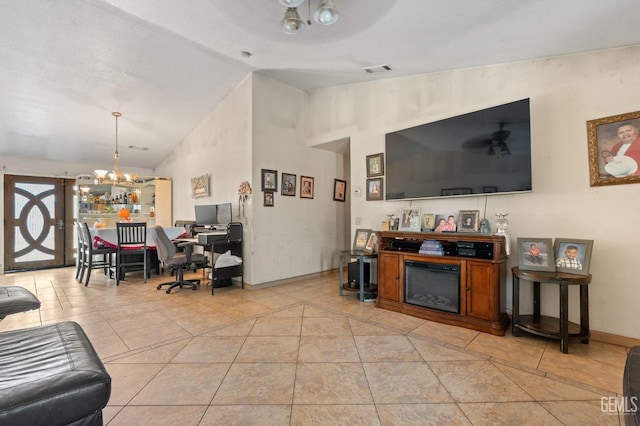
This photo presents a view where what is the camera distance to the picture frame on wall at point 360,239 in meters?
4.30

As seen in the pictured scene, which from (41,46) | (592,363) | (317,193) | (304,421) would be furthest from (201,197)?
(592,363)

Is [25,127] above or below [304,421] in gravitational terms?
above

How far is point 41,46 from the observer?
346 cm

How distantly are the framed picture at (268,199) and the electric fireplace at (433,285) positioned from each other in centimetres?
240

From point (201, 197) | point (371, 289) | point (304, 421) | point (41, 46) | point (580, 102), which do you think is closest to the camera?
point (304, 421)

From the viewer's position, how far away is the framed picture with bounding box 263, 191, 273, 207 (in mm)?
4695

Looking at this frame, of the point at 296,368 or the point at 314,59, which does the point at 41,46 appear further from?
the point at 296,368

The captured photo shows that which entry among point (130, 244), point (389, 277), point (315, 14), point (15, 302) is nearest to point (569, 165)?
point (389, 277)

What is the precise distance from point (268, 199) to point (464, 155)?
2.93m

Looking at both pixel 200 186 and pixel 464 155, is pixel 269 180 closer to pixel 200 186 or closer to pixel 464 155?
pixel 200 186

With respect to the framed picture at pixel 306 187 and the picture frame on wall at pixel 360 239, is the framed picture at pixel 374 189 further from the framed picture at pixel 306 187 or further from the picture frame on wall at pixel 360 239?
the framed picture at pixel 306 187

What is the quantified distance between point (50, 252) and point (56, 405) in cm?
782

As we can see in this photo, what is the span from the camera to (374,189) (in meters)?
4.36

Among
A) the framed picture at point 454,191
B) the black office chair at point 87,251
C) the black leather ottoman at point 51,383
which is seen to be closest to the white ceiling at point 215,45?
the framed picture at point 454,191
